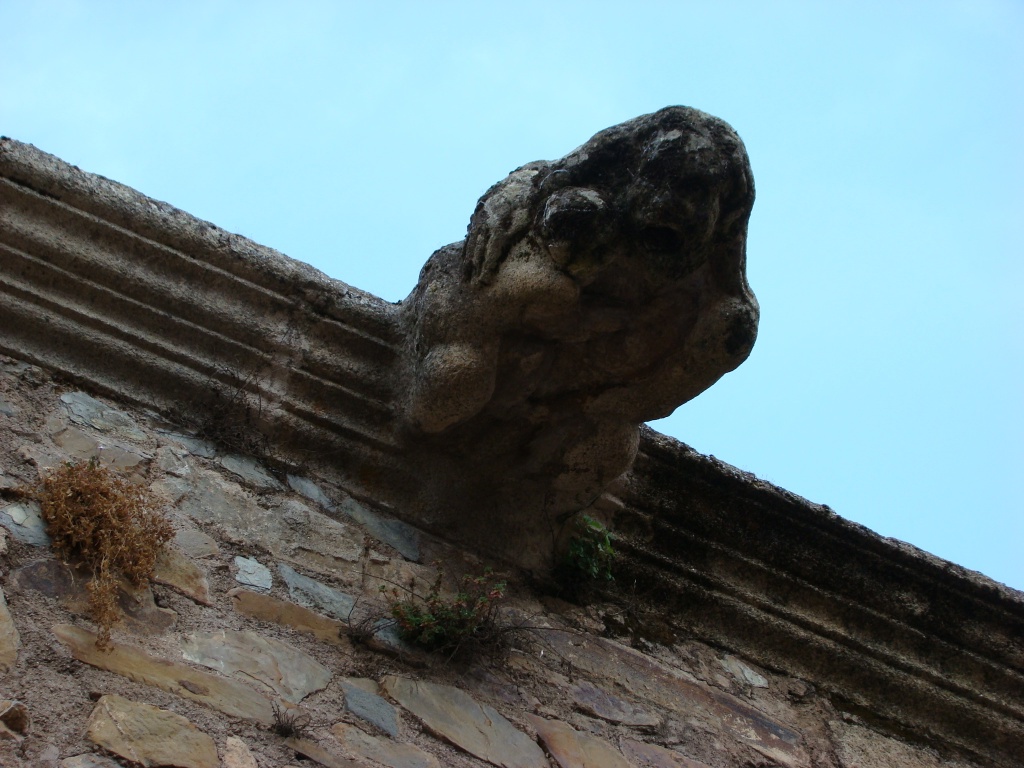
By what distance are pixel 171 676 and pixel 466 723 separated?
619 mm

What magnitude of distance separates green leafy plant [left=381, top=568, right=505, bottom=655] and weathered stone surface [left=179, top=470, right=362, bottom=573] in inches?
6.0

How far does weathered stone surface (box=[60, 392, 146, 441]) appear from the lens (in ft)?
8.28

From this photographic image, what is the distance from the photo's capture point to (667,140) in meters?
2.40

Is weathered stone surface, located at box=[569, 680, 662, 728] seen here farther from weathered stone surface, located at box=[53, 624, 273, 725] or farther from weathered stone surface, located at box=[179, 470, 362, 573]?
weathered stone surface, located at box=[53, 624, 273, 725]

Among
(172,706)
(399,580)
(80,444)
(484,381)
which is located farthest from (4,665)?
(484,381)

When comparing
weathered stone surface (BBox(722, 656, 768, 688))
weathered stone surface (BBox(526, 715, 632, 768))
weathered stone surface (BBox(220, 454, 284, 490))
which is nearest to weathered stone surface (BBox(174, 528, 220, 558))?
weathered stone surface (BBox(220, 454, 284, 490))

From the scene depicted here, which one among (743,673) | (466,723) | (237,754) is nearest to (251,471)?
(466,723)

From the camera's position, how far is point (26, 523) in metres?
2.13

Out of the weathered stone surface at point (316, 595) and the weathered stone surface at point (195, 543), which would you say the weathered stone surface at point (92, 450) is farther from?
the weathered stone surface at point (316, 595)

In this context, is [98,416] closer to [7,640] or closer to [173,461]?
[173,461]

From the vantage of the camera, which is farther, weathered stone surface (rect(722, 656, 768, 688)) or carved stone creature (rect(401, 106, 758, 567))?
weathered stone surface (rect(722, 656, 768, 688))

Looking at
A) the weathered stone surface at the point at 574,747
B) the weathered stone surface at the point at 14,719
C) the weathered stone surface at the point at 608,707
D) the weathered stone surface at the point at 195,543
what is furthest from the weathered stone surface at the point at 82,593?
the weathered stone surface at the point at 608,707

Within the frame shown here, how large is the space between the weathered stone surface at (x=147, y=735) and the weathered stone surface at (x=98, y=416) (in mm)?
796

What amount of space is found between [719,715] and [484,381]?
1022 millimetres
